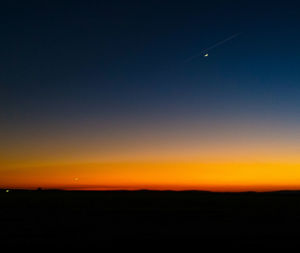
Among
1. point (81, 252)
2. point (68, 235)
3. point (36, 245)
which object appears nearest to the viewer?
point (81, 252)

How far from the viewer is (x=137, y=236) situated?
24641 mm

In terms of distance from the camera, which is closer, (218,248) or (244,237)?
(218,248)

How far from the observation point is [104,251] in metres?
19.8

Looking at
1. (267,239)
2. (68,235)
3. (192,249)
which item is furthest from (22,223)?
(267,239)

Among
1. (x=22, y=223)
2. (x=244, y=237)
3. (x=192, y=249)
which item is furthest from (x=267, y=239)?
(x=22, y=223)

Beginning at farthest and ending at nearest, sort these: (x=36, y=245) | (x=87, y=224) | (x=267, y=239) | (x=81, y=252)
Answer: (x=87, y=224) → (x=267, y=239) → (x=36, y=245) → (x=81, y=252)

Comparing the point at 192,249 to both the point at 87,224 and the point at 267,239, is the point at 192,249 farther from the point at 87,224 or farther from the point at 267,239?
the point at 87,224

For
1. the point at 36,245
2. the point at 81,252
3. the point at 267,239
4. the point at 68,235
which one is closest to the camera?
the point at 81,252

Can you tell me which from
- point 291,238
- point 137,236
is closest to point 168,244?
point 137,236

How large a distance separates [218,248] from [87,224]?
13.7 meters

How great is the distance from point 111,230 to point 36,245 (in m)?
7.08

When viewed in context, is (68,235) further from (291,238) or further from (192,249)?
(291,238)

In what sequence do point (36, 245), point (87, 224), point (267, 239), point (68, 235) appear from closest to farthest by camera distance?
point (36, 245) < point (267, 239) < point (68, 235) < point (87, 224)

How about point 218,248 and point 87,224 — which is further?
point 87,224
